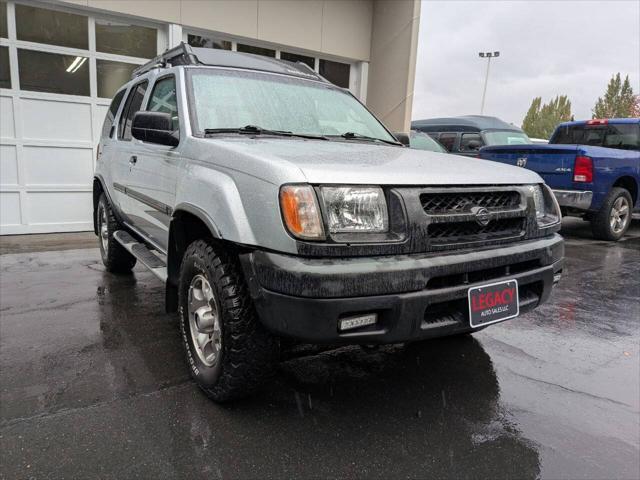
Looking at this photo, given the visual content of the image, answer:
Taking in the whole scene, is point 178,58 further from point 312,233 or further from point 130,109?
point 312,233

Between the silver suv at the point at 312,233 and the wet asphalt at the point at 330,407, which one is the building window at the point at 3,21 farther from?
the silver suv at the point at 312,233

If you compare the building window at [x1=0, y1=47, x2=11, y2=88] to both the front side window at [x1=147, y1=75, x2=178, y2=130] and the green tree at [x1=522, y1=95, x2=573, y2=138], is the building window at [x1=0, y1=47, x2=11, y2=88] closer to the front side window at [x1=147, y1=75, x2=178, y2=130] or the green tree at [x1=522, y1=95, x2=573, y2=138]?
the front side window at [x1=147, y1=75, x2=178, y2=130]

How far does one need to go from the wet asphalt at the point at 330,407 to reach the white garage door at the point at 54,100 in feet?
13.0

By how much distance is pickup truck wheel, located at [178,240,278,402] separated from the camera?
88.0 inches

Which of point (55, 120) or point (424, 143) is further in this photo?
point (424, 143)

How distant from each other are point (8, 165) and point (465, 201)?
23.5ft

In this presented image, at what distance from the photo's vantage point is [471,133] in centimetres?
999

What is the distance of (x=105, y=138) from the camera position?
16.6 feet

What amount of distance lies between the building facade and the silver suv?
16.9ft

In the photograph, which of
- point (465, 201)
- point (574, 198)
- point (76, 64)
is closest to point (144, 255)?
point (465, 201)

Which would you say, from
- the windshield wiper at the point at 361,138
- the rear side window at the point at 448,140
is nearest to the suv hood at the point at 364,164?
the windshield wiper at the point at 361,138

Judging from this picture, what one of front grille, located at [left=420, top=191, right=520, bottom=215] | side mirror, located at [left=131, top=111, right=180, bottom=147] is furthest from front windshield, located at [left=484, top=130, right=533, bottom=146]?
side mirror, located at [left=131, top=111, right=180, bottom=147]

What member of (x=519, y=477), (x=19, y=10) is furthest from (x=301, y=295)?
(x=19, y=10)

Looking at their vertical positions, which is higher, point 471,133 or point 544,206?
point 471,133
